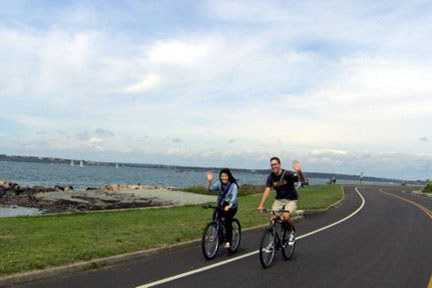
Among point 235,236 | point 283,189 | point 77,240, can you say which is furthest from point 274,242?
point 77,240

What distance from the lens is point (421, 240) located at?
49.5 feet

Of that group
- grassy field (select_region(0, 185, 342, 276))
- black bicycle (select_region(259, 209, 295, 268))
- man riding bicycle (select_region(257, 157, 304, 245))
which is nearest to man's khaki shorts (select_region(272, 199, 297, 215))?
man riding bicycle (select_region(257, 157, 304, 245))

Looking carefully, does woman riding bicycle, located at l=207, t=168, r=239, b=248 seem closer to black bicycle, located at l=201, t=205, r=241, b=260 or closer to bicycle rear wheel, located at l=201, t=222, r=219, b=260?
black bicycle, located at l=201, t=205, r=241, b=260

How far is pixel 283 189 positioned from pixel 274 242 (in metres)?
1.17

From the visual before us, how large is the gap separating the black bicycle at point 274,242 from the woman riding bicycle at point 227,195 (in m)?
0.81

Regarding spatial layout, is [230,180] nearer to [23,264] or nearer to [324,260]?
[324,260]

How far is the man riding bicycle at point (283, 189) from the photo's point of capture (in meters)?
10.5

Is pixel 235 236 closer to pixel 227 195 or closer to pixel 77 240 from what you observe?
pixel 227 195

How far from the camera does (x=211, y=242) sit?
10.7 m

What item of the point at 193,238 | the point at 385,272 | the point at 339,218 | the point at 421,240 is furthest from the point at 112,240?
the point at 339,218

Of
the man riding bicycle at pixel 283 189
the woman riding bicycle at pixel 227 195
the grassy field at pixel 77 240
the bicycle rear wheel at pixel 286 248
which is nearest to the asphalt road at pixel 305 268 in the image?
the bicycle rear wheel at pixel 286 248

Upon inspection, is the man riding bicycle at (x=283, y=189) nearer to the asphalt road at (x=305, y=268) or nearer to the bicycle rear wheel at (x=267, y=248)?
the bicycle rear wheel at (x=267, y=248)

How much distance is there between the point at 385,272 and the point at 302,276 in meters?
1.75

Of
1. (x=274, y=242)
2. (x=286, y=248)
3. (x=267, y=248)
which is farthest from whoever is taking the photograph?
(x=286, y=248)
